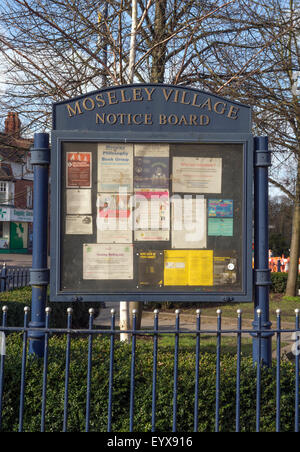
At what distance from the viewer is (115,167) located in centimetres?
469

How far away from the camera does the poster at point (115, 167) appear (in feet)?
15.4

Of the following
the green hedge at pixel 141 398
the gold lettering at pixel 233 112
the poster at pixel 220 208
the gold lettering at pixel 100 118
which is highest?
the gold lettering at pixel 233 112

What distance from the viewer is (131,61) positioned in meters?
7.92

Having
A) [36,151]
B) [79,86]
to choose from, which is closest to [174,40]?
[79,86]

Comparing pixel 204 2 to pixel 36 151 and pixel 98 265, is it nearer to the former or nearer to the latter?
pixel 36 151

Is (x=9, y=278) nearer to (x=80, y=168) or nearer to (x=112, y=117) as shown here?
(x=80, y=168)

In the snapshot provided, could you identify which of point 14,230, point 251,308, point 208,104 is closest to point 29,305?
point 208,104

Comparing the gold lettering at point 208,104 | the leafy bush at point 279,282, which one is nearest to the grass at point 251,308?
the leafy bush at point 279,282

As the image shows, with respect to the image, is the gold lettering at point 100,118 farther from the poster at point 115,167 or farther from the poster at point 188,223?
the poster at point 188,223

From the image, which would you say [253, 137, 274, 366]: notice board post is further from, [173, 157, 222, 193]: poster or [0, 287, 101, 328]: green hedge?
[0, 287, 101, 328]: green hedge

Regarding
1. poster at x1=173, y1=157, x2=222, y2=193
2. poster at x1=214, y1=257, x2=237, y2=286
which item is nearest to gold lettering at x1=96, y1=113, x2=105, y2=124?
poster at x1=173, y1=157, x2=222, y2=193

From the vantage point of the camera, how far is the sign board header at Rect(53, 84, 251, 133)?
4.76 meters

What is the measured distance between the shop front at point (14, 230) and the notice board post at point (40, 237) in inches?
1718
